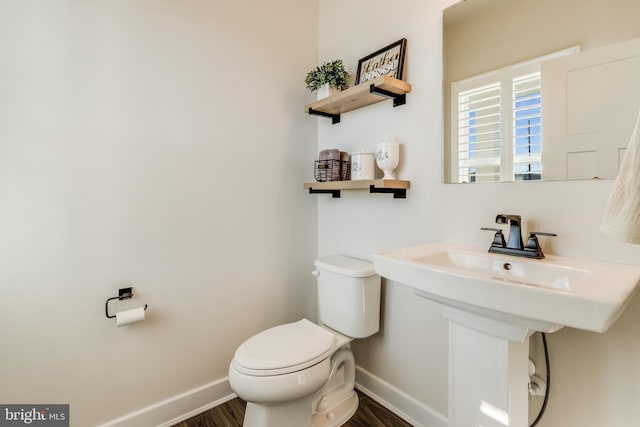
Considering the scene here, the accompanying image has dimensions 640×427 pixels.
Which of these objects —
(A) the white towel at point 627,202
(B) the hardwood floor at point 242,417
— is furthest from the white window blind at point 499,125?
(B) the hardwood floor at point 242,417

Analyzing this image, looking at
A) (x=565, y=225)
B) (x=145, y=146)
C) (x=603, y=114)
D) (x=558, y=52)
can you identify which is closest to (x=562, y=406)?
(x=565, y=225)

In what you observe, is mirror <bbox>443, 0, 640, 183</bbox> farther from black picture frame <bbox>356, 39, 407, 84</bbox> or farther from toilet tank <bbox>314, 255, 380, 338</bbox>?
toilet tank <bbox>314, 255, 380, 338</bbox>

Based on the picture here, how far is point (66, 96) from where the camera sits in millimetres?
1206

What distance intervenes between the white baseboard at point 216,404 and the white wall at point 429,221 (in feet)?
0.15

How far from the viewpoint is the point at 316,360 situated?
1.23 metres

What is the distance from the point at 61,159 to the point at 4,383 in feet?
2.92

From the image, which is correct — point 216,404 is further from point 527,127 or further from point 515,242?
point 527,127

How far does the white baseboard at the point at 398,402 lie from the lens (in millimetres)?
1372

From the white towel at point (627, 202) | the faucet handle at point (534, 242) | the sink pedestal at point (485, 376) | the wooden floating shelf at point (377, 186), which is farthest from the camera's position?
the wooden floating shelf at point (377, 186)

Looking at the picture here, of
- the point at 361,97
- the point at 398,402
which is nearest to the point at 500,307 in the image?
the point at 398,402

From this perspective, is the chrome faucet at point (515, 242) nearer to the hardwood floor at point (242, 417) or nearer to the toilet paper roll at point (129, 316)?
the hardwood floor at point (242, 417)

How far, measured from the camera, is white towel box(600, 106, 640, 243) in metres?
0.62

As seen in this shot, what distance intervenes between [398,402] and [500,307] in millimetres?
1089

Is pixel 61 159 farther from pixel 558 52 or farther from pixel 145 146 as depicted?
pixel 558 52
